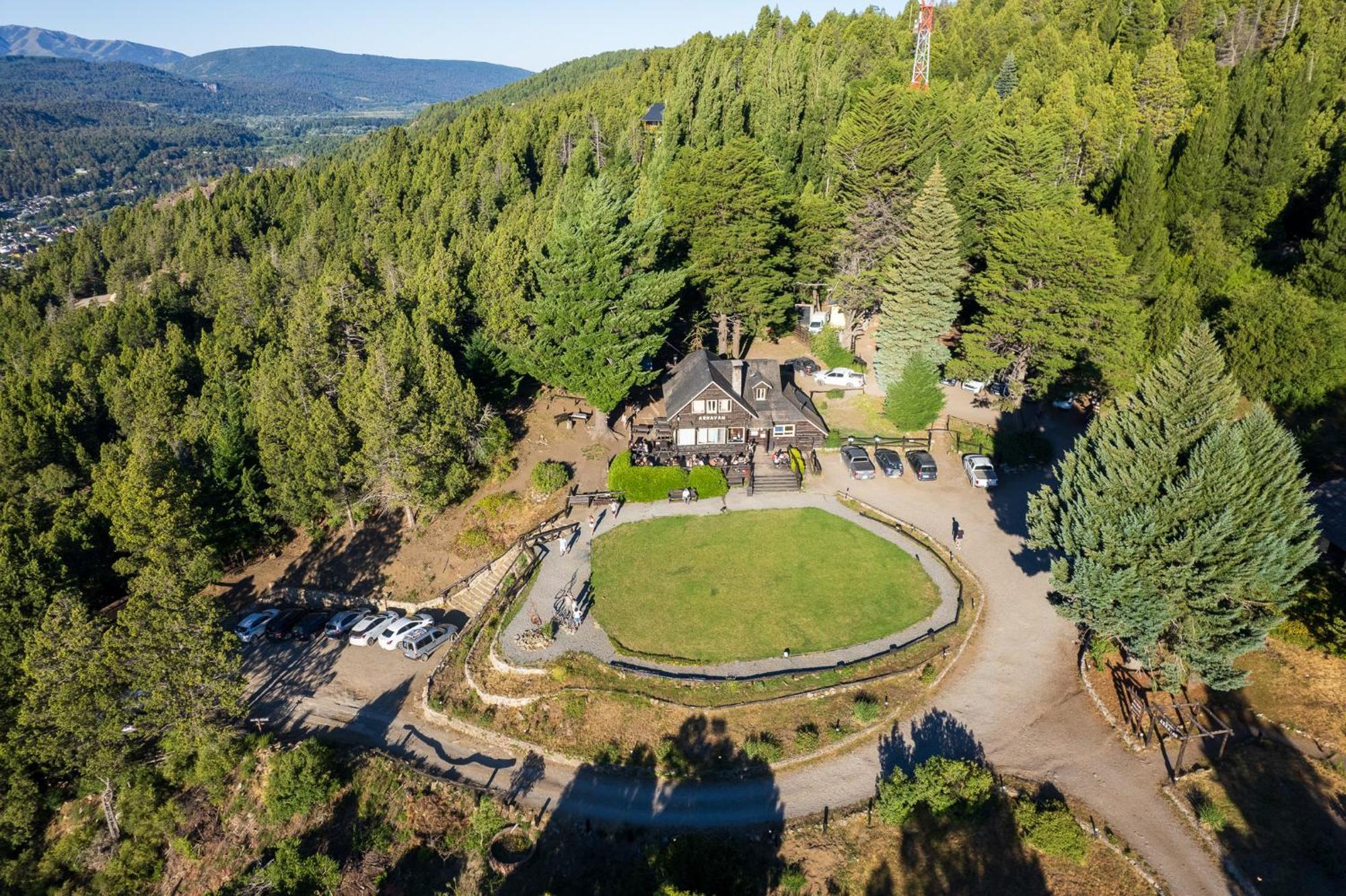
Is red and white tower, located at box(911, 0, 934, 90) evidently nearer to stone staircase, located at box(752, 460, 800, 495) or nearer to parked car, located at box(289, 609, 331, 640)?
stone staircase, located at box(752, 460, 800, 495)

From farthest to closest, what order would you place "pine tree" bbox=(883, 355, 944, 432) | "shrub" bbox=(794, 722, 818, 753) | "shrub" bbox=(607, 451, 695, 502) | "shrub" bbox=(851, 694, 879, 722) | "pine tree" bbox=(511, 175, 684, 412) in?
"pine tree" bbox=(883, 355, 944, 432)
"pine tree" bbox=(511, 175, 684, 412)
"shrub" bbox=(607, 451, 695, 502)
"shrub" bbox=(851, 694, 879, 722)
"shrub" bbox=(794, 722, 818, 753)

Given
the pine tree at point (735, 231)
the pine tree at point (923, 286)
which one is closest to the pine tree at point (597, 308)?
the pine tree at point (735, 231)

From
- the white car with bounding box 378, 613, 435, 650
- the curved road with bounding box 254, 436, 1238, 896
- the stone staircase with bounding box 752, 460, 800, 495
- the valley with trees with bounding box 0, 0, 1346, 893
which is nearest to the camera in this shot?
the curved road with bounding box 254, 436, 1238, 896

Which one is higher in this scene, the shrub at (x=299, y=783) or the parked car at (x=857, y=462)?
the parked car at (x=857, y=462)

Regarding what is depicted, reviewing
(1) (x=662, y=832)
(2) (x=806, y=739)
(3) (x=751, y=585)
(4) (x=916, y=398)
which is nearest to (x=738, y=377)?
(4) (x=916, y=398)

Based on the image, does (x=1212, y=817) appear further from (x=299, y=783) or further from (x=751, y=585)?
(x=299, y=783)

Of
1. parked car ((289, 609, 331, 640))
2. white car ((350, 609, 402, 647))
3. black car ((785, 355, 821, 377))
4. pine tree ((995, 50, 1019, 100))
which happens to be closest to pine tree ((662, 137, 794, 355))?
black car ((785, 355, 821, 377))

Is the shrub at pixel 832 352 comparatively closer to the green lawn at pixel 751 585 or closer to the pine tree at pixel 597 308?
the pine tree at pixel 597 308
